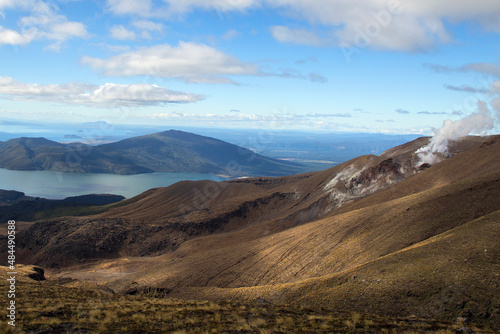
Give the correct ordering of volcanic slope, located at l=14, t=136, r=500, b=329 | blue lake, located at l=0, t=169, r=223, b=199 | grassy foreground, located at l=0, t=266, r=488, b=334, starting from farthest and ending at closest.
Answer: blue lake, located at l=0, t=169, r=223, b=199 < volcanic slope, located at l=14, t=136, r=500, b=329 < grassy foreground, located at l=0, t=266, r=488, b=334

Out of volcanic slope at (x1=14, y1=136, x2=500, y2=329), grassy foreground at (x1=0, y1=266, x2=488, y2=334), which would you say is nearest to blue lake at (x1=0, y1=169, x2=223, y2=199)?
volcanic slope at (x1=14, y1=136, x2=500, y2=329)

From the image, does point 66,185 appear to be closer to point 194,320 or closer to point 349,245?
point 349,245

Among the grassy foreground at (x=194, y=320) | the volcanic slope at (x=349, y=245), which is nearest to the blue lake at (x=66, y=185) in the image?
the volcanic slope at (x=349, y=245)

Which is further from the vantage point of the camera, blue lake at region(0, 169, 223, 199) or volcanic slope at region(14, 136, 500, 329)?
blue lake at region(0, 169, 223, 199)

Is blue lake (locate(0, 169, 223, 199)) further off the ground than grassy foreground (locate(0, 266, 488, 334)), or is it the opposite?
grassy foreground (locate(0, 266, 488, 334))

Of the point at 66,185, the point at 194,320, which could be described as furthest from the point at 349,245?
the point at 66,185

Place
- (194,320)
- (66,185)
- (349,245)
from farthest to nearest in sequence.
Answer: (66,185), (349,245), (194,320)

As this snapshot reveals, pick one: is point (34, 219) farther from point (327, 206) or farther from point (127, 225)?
point (327, 206)

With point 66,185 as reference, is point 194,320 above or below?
above

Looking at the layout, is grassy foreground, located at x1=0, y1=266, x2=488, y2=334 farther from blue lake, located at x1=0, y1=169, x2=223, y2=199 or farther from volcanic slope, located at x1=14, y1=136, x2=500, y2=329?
blue lake, located at x1=0, y1=169, x2=223, y2=199

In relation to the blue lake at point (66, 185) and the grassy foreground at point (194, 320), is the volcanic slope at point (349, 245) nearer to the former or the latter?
the grassy foreground at point (194, 320)
